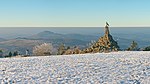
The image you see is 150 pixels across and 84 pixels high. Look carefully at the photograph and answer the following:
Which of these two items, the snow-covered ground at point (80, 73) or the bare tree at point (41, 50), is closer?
the snow-covered ground at point (80, 73)

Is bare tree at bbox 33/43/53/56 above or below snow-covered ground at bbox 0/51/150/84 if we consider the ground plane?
below

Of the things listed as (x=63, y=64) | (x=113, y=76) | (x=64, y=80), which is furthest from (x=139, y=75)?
(x=63, y=64)

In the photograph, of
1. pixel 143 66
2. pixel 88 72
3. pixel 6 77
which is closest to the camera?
pixel 6 77

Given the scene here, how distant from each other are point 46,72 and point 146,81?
7916 millimetres

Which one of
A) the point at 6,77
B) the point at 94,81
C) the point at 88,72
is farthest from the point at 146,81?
the point at 6,77

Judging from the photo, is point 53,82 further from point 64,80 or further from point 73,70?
point 73,70

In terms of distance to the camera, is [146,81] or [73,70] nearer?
[146,81]

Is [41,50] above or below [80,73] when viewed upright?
below

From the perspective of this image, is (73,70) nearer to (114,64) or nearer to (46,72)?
(46,72)

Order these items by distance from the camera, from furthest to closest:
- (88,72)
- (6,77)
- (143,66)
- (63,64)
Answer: (63,64), (143,66), (88,72), (6,77)

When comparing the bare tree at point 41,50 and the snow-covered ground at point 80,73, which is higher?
the snow-covered ground at point 80,73

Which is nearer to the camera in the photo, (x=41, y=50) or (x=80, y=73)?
(x=80, y=73)

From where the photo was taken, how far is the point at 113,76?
2273 cm

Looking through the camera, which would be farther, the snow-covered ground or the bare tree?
the bare tree
